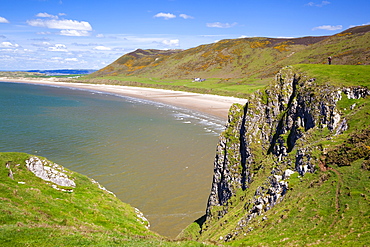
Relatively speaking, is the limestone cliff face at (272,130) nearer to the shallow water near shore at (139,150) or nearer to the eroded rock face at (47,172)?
the shallow water near shore at (139,150)

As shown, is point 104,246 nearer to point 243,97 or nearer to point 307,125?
point 307,125

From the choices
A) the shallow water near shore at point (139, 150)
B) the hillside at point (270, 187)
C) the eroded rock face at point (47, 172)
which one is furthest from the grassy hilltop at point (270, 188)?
the shallow water near shore at point (139, 150)

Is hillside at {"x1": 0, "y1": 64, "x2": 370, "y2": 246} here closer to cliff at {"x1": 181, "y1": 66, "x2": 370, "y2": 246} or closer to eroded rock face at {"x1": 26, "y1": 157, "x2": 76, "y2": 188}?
cliff at {"x1": 181, "y1": 66, "x2": 370, "y2": 246}

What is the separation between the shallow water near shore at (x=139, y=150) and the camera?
41188mm

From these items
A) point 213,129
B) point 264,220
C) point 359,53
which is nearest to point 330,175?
point 264,220

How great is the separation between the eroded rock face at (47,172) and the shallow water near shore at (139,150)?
27.2ft

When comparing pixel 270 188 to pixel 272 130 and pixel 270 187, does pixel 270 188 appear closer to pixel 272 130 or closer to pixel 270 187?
pixel 270 187

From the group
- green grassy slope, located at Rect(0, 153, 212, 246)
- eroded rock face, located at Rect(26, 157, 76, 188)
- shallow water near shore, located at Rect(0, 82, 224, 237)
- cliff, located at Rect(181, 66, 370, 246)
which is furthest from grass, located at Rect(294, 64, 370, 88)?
eroded rock face, located at Rect(26, 157, 76, 188)

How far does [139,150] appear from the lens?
62406 millimetres

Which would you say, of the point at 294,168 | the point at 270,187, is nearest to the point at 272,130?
the point at 294,168

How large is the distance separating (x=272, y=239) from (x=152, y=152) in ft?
146

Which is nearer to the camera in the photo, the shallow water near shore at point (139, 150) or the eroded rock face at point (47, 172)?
the eroded rock face at point (47, 172)

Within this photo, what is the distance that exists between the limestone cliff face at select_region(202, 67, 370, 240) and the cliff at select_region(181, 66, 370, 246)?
0.10 m

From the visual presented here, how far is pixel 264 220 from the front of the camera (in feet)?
70.4
